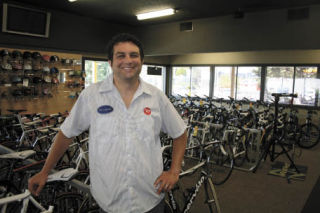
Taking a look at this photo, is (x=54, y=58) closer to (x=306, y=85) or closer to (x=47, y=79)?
(x=47, y=79)

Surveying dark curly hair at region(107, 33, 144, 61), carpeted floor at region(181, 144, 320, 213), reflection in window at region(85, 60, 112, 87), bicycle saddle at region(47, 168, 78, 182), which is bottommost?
carpeted floor at region(181, 144, 320, 213)

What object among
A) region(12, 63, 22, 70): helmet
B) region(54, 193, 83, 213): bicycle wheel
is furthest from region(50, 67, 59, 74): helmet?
region(54, 193, 83, 213): bicycle wheel

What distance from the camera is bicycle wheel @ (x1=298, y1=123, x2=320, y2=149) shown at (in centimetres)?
638

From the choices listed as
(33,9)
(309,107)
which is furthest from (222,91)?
(33,9)

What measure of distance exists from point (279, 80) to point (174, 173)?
8.00 metres

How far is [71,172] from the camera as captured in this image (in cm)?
152

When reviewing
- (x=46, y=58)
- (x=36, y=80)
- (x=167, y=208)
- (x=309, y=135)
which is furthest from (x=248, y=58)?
(x=167, y=208)

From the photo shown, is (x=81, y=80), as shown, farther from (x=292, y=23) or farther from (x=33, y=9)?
(x=292, y=23)

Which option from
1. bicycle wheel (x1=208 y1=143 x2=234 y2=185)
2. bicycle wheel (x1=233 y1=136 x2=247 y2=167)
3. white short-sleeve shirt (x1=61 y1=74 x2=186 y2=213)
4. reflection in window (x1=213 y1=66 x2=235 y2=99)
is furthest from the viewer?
reflection in window (x1=213 y1=66 x2=235 y2=99)

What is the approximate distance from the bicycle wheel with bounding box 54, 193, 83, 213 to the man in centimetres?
71

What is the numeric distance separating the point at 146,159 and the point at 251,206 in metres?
2.61

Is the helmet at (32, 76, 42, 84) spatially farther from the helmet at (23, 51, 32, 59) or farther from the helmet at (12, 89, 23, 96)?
the helmet at (23, 51, 32, 59)

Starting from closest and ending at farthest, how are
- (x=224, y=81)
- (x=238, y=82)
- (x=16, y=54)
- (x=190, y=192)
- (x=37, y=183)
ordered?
1. (x=37, y=183)
2. (x=190, y=192)
3. (x=16, y=54)
4. (x=238, y=82)
5. (x=224, y=81)

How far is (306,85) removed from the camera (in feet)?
26.0
